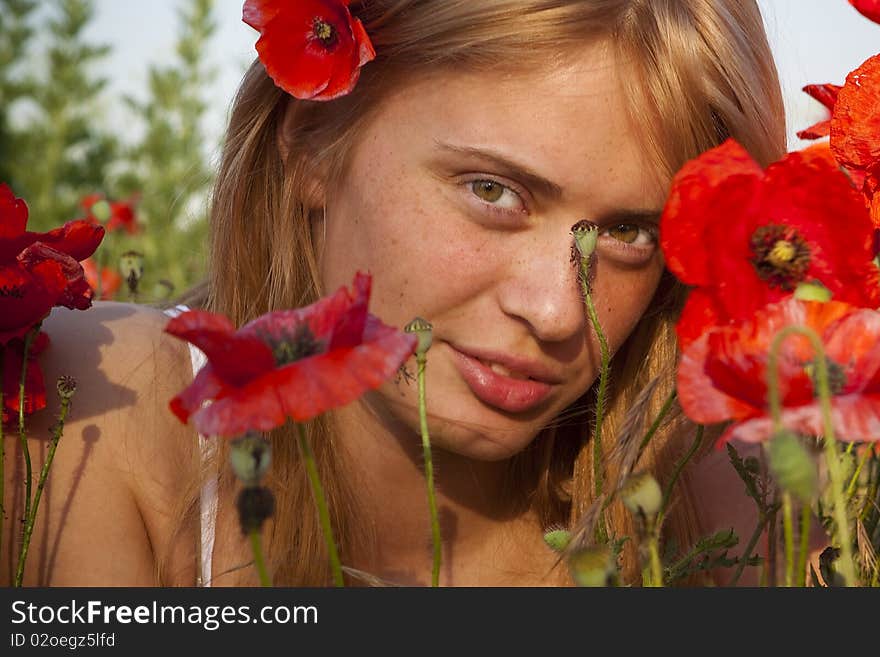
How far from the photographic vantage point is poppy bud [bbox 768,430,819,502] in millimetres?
571

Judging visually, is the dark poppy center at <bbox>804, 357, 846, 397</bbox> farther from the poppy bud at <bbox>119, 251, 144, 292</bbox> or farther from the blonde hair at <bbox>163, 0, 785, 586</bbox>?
the poppy bud at <bbox>119, 251, 144, 292</bbox>

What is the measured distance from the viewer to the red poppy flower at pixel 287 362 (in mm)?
654

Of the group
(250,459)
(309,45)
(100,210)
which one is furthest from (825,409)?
(100,210)

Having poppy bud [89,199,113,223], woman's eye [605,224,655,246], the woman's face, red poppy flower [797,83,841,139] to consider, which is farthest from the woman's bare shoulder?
red poppy flower [797,83,841,139]

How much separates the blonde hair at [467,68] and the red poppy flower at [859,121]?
1.68 feet

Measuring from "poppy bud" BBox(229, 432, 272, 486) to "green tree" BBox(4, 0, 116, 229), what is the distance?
6.58 m

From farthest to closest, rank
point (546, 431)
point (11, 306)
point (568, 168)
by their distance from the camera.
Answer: point (546, 431), point (568, 168), point (11, 306)

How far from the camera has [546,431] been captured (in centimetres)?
213

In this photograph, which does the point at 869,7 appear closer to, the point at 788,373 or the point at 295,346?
the point at 788,373

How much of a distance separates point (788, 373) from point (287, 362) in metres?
0.31

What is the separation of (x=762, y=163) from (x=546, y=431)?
654mm

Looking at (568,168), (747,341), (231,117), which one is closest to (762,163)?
(568,168)

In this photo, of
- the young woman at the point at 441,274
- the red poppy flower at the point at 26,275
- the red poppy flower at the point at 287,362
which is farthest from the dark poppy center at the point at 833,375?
the red poppy flower at the point at 26,275

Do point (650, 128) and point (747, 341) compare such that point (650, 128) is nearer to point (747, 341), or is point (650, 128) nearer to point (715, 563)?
point (715, 563)
